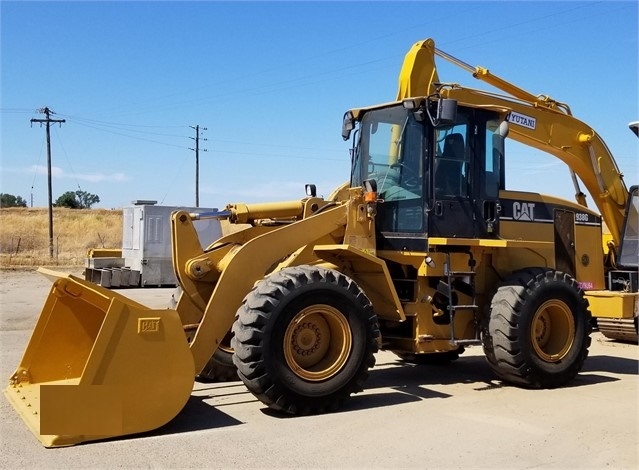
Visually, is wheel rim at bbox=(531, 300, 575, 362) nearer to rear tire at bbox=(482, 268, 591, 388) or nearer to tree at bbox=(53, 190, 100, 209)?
rear tire at bbox=(482, 268, 591, 388)

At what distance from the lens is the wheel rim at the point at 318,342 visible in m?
6.53

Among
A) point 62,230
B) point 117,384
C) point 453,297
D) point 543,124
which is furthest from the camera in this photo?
point 62,230

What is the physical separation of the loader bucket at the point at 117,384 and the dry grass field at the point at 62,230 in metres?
39.1

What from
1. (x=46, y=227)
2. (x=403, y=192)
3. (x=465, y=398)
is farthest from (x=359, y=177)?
(x=46, y=227)

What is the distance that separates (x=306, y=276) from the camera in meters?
6.59

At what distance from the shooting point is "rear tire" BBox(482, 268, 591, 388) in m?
7.68

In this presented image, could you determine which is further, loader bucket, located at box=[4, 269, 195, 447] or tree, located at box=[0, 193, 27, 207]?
tree, located at box=[0, 193, 27, 207]

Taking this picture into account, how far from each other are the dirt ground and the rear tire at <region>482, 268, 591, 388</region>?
23cm

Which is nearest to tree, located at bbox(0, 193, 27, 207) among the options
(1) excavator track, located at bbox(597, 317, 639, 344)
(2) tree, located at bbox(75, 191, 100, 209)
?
(2) tree, located at bbox(75, 191, 100, 209)

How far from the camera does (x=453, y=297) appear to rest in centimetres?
808

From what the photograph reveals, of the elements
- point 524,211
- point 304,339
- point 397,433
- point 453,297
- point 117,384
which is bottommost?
point 397,433

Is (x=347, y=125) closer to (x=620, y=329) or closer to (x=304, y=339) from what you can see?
(x=304, y=339)

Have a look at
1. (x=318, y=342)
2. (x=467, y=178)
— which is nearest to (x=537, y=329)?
(x=467, y=178)

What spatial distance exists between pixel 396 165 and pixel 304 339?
254 centimetres
